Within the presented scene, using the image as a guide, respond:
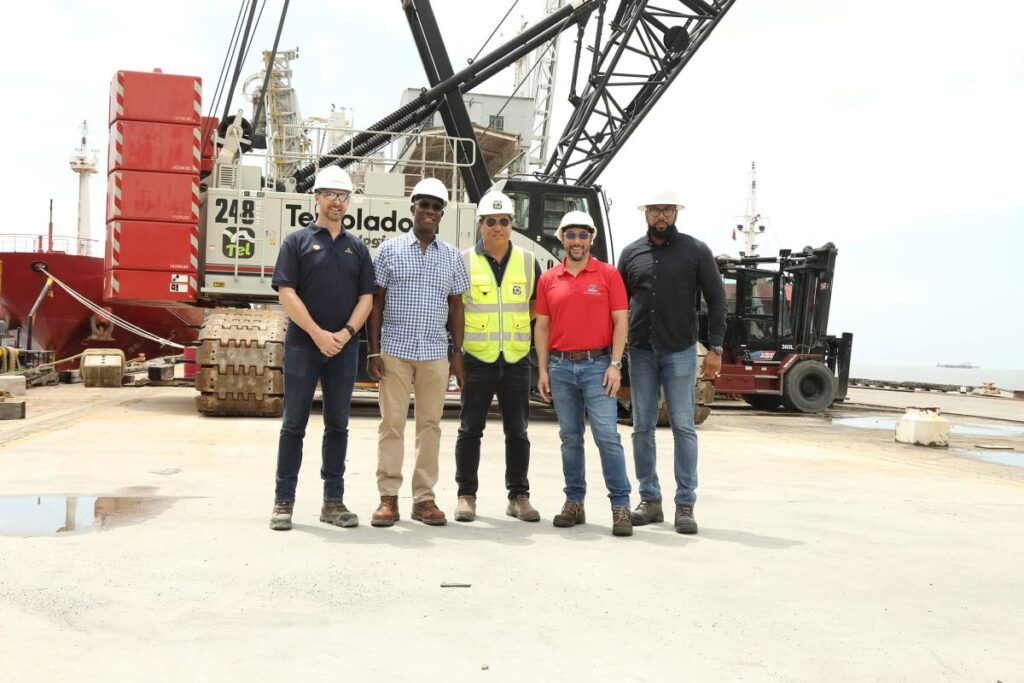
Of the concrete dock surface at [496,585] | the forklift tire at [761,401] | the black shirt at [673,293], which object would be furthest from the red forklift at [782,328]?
the black shirt at [673,293]

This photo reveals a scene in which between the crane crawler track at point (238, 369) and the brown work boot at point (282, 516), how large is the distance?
6.85 meters

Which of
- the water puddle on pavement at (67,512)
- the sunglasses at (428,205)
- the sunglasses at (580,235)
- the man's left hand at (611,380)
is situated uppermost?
the sunglasses at (428,205)

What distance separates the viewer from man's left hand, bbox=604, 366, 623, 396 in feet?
18.7

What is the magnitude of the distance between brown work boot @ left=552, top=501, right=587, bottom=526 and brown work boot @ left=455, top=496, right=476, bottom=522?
0.49 meters

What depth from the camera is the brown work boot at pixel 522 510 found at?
5828mm

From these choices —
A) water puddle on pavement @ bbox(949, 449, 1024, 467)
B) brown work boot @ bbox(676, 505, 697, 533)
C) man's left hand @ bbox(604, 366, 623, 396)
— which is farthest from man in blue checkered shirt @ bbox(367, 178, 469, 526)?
water puddle on pavement @ bbox(949, 449, 1024, 467)

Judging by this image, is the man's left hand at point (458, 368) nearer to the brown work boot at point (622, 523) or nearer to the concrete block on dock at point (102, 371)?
the brown work boot at point (622, 523)

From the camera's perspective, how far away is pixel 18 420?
10.9 m

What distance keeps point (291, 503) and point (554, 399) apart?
5.47 feet

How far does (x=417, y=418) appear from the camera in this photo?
5.82 metres

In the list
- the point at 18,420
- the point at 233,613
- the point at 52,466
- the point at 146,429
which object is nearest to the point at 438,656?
the point at 233,613

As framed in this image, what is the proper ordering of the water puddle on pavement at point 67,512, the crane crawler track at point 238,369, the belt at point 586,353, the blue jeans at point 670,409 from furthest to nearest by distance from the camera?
the crane crawler track at point 238,369 → the blue jeans at point 670,409 → the belt at point 586,353 → the water puddle on pavement at point 67,512

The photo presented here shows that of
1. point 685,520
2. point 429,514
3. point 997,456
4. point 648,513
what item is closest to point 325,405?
point 429,514

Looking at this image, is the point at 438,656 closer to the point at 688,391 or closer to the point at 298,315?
the point at 298,315
